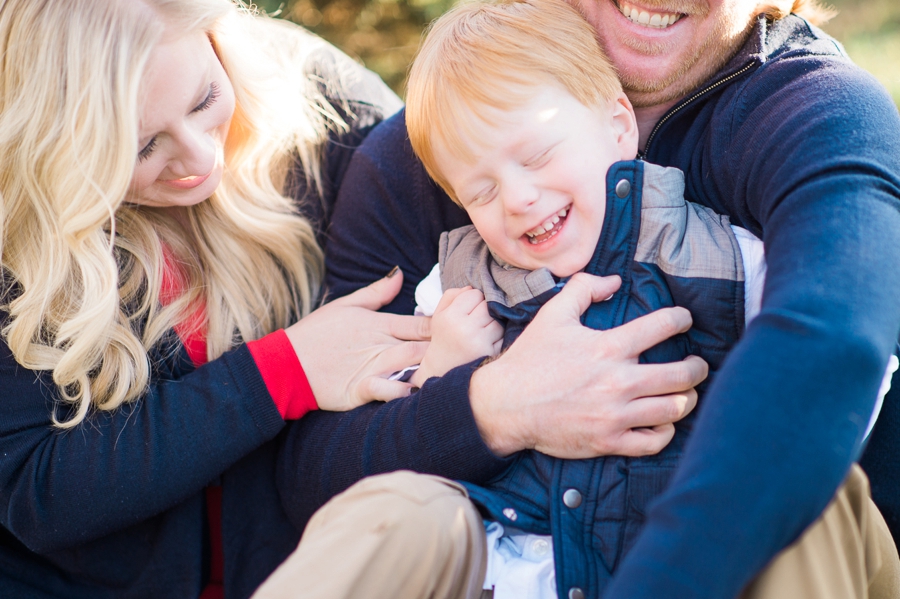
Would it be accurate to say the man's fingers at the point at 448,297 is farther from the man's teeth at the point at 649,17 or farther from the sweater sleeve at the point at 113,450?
the man's teeth at the point at 649,17

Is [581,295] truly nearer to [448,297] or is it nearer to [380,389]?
[448,297]

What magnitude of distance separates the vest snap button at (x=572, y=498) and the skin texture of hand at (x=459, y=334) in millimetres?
368

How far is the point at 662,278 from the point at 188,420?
102 centimetres

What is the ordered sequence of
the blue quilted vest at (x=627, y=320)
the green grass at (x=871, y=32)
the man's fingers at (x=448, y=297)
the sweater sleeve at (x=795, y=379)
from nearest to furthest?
the sweater sleeve at (x=795, y=379) → the blue quilted vest at (x=627, y=320) → the man's fingers at (x=448, y=297) → the green grass at (x=871, y=32)

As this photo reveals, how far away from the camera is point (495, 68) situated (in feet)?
5.11

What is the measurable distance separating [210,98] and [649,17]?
3.17ft

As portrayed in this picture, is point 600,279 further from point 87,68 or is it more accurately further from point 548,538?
point 87,68

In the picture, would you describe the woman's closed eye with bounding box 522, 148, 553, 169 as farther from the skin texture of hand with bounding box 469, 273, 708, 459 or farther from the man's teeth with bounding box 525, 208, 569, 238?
the skin texture of hand with bounding box 469, 273, 708, 459

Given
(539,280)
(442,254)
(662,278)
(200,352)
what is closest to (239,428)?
(200,352)

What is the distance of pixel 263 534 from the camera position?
75.5 inches

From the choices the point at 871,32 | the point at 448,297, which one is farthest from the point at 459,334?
the point at 871,32

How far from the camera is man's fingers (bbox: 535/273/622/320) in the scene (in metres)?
1.52

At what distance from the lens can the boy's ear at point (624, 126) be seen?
162 cm

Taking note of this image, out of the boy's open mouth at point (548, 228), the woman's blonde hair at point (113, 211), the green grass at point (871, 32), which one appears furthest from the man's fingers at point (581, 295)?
the green grass at point (871, 32)
